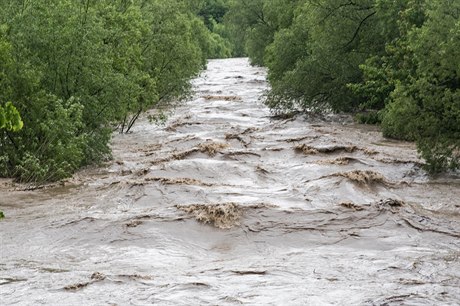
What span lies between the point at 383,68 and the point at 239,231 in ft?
48.5

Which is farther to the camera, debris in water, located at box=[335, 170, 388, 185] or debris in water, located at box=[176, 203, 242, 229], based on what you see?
debris in water, located at box=[335, 170, 388, 185]

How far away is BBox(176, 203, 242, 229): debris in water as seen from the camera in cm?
1295

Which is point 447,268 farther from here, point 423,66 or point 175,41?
point 175,41

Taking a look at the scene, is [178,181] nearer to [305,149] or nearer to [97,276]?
[305,149]

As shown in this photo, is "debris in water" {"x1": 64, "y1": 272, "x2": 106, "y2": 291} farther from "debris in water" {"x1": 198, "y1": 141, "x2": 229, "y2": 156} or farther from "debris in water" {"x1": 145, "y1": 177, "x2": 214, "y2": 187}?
"debris in water" {"x1": 198, "y1": 141, "x2": 229, "y2": 156}

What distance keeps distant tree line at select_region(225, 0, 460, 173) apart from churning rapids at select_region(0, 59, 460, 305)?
1354mm

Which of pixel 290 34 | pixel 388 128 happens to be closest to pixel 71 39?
pixel 388 128

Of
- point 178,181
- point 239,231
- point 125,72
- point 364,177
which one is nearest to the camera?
point 239,231

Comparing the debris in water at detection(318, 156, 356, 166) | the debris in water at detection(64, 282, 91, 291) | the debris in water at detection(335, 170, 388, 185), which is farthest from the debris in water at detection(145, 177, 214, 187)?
the debris in water at detection(64, 282, 91, 291)

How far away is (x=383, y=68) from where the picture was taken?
84.5ft

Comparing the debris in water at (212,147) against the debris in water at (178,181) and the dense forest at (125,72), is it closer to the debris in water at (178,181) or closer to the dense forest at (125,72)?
the dense forest at (125,72)

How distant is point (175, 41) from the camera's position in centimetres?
3162

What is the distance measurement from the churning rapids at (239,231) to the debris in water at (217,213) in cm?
2

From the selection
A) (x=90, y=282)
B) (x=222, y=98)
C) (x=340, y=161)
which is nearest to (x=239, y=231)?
(x=90, y=282)
